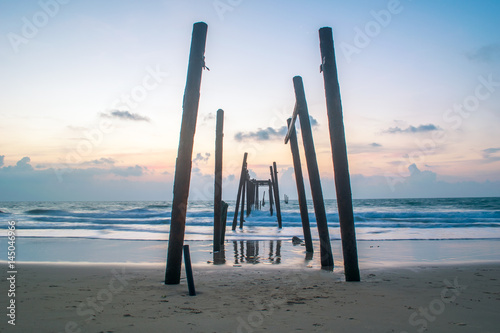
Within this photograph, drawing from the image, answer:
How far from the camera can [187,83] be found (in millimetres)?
5078

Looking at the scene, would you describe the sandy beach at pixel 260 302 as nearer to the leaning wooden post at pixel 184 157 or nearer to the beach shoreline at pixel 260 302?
the beach shoreline at pixel 260 302

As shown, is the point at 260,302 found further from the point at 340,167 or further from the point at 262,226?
the point at 262,226

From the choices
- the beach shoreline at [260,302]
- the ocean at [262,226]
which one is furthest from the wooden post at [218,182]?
the ocean at [262,226]

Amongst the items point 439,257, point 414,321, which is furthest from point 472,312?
point 439,257

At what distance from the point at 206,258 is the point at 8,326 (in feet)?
17.6

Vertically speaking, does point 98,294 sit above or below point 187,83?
below

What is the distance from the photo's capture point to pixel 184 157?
16.1ft

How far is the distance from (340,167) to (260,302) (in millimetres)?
2227

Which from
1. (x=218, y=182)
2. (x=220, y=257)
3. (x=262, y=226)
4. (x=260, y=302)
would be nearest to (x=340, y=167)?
(x=260, y=302)

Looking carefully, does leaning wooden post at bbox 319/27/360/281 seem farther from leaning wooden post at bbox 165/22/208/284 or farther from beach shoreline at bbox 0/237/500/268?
beach shoreline at bbox 0/237/500/268

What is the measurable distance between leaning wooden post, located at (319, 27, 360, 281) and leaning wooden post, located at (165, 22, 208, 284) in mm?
1964

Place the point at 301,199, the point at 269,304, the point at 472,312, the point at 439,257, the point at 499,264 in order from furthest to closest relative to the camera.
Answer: the point at 439,257, the point at 301,199, the point at 499,264, the point at 269,304, the point at 472,312

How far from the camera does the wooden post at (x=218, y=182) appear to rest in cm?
885

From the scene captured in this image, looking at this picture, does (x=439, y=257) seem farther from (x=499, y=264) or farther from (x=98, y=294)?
(x=98, y=294)
